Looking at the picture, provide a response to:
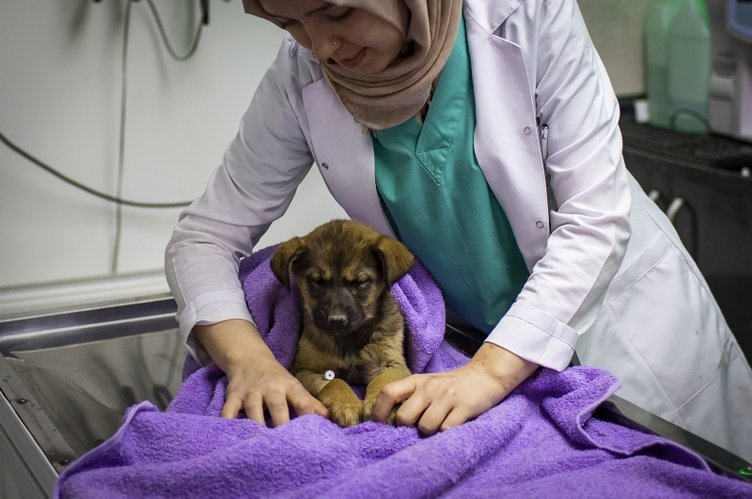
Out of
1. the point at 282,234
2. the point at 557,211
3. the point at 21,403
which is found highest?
the point at 557,211

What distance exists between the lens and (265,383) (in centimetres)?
119

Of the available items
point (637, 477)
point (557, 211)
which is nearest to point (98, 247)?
point (557, 211)

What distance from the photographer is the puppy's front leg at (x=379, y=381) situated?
1.21m

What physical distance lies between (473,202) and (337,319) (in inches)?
10.1

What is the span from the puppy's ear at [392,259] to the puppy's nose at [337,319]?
8 centimetres

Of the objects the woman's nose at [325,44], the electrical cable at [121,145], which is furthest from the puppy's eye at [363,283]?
the electrical cable at [121,145]

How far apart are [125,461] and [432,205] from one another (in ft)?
1.86

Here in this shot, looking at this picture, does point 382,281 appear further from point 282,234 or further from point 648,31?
point 648,31

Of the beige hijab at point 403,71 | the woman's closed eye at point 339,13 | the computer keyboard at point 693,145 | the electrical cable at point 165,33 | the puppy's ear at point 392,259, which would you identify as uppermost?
the woman's closed eye at point 339,13

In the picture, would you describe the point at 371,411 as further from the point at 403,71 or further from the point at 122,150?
the point at 122,150

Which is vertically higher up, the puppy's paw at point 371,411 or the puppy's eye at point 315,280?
the puppy's eye at point 315,280

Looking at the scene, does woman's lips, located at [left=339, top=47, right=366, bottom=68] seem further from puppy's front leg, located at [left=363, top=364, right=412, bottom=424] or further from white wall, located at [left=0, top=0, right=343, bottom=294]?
white wall, located at [left=0, top=0, right=343, bottom=294]

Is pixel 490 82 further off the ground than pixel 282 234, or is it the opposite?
pixel 490 82

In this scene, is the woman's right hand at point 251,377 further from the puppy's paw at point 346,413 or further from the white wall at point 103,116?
the white wall at point 103,116
